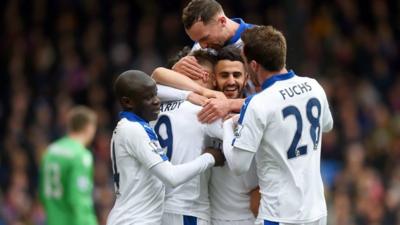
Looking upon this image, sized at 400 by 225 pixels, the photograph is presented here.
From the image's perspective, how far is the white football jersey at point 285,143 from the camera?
24.2 ft

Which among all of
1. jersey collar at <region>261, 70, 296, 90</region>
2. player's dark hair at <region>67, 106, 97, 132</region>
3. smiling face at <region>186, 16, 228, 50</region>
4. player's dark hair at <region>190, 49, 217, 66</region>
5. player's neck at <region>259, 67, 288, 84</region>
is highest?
smiling face at <region>186, 16, 228, 50</region>

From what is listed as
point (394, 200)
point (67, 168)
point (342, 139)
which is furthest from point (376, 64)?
point (67, 168)

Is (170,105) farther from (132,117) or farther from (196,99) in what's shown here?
(132,117)

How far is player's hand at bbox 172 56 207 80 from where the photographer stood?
26.7ft

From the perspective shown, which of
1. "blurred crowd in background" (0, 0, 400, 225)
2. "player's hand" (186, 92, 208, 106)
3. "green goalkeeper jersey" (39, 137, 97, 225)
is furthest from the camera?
"blurred crowd in background" (0, 0, 400, 225)

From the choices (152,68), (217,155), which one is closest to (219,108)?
(217,155)

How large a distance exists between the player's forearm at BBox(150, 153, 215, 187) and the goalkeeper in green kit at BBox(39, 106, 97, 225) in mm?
3864

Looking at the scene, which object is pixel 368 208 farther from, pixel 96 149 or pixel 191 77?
pixel 191 77

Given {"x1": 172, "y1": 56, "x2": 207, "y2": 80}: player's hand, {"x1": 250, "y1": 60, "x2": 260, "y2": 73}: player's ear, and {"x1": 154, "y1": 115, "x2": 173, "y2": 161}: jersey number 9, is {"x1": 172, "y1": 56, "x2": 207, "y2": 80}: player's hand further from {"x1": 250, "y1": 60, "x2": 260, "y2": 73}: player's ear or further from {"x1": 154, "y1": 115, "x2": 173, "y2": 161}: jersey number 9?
{"x1": 250, "y1": 60, "x2": 260, "y2": 73}: player's ear

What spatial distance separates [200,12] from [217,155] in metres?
0.95

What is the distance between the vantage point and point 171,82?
811 cm

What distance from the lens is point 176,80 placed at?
808 cm

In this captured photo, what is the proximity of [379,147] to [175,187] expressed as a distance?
899cm

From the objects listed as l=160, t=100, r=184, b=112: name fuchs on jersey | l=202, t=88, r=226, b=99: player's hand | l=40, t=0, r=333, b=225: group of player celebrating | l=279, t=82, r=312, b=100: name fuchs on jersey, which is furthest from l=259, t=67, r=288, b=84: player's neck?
l=160, t=100, r=184, b=112: name fuchs on jersey
